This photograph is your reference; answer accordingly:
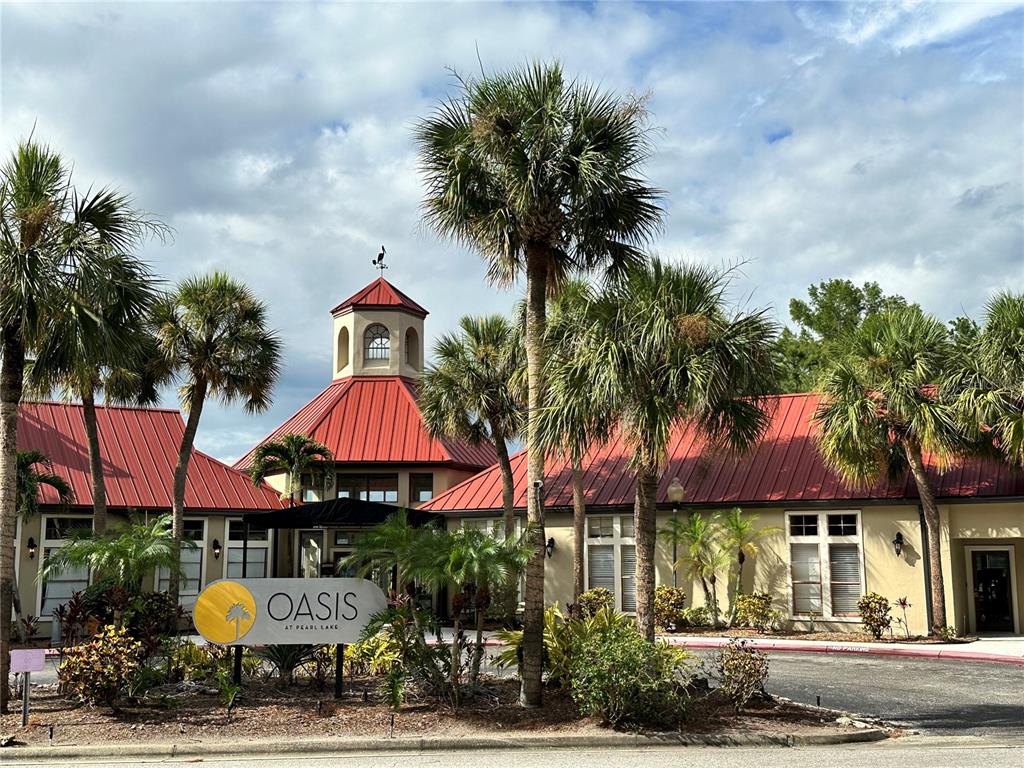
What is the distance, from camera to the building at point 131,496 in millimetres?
25078

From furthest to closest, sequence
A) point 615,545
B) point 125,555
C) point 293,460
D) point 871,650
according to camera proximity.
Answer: point 293,460
point 615,545
point 871,650
point 125,555

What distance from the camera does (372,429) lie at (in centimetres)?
3272

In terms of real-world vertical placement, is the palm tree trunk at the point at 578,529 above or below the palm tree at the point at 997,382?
below

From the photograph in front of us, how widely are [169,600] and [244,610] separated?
2333mm

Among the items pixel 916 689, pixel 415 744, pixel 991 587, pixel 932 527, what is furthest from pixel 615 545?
pixel 415 744

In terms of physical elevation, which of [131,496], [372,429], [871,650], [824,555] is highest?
[372,429]

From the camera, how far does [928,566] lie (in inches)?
877

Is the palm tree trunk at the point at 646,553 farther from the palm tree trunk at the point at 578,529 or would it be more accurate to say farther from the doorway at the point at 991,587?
the doorway at the point at 991,587

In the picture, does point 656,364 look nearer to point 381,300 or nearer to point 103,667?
point 103,667

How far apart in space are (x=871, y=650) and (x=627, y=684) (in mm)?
11079

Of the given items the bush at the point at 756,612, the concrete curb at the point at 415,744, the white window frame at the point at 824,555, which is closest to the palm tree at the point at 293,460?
the bush at the point at 756,612

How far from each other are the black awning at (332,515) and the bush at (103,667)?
5.37m

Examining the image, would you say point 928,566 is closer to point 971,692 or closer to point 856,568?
point 856,568

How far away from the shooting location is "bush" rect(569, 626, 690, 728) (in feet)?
36.0
